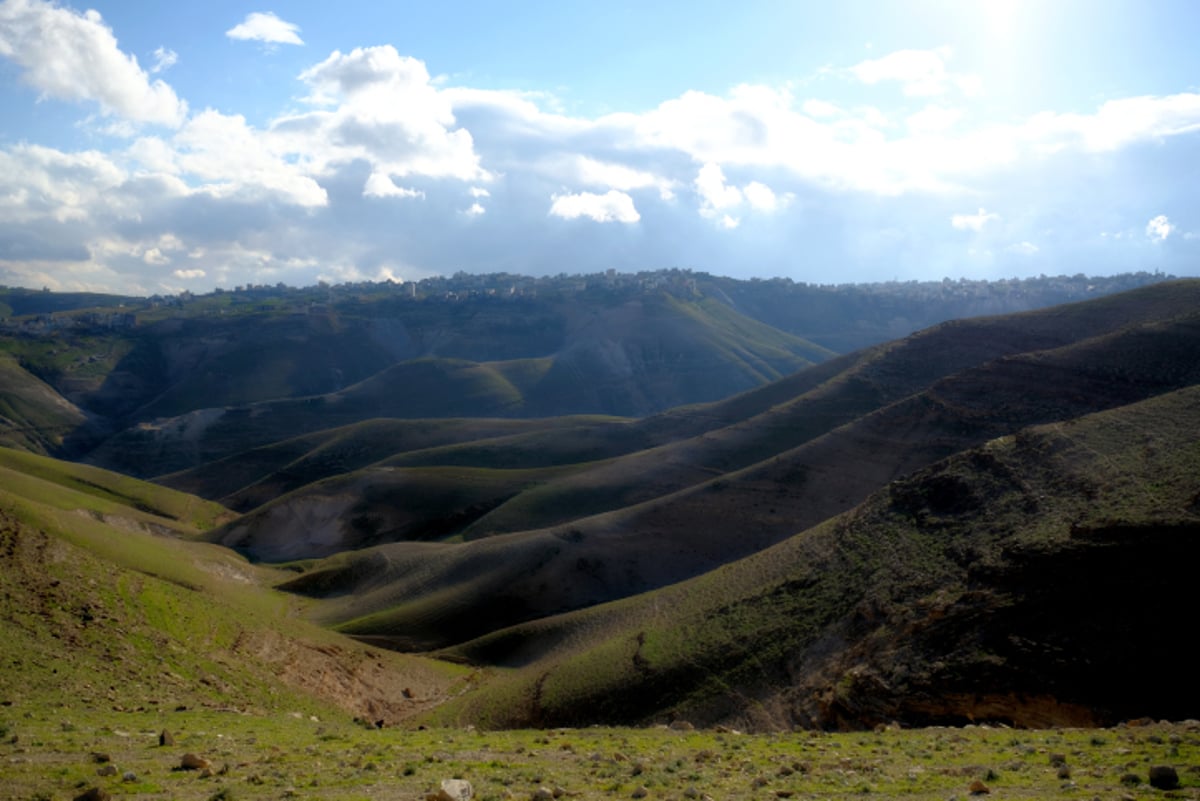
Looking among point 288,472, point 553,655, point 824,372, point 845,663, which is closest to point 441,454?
point 288,472

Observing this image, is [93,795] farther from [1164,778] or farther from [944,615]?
[944,615]

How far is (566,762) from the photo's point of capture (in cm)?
1906

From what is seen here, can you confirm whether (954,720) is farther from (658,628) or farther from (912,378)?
(912,378)

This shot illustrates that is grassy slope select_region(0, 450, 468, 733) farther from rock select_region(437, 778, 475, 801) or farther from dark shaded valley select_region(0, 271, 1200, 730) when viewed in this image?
rock select_region(437, 778, 475, 801)

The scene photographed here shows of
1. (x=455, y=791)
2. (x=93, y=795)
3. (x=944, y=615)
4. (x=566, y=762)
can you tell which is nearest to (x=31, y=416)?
(x=944, y=615)

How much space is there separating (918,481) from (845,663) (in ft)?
59.5

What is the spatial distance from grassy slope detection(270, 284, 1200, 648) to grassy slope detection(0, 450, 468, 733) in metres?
12.3

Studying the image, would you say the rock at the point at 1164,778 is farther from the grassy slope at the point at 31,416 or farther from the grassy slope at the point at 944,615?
the grassy slope at the point at 31,416

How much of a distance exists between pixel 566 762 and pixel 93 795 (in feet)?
32.4

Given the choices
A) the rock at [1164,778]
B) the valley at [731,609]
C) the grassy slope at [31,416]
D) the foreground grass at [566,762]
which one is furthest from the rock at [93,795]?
the grassy slope at [31,416]

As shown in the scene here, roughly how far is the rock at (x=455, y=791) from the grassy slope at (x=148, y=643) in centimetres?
1698

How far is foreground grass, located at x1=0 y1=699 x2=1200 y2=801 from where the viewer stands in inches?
588

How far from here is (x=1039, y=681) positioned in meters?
27.9

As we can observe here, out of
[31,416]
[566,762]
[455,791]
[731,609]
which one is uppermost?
[455,791]
